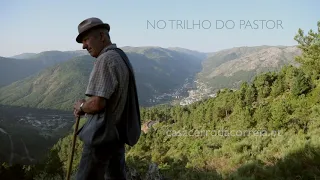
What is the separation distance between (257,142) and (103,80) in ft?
23.2

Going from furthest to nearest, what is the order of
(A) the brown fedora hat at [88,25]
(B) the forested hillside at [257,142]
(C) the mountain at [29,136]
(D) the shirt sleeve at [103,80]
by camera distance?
(C) the mountain at [29,136] → (B) the forested hillside at [257,142] → (A) the brown fedora hat at [88,25] → (D) the shirt sleeve at [103,80]

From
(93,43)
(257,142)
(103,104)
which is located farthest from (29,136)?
(103,104)

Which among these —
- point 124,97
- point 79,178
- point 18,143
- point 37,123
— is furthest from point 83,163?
point 37,123

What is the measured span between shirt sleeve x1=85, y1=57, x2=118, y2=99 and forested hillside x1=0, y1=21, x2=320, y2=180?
145 inches

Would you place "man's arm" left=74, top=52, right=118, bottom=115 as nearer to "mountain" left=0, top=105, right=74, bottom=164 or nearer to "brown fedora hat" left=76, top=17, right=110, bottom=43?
"brown fedora hat" left=76, top=17, right=110, bottom=43

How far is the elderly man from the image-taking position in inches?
118

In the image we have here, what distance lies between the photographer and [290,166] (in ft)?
18.0

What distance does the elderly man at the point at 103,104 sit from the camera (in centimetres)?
299

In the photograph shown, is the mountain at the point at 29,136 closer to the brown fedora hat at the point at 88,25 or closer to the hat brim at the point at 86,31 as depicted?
the hat brim at the point at 86,31

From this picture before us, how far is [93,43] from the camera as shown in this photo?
3.24m

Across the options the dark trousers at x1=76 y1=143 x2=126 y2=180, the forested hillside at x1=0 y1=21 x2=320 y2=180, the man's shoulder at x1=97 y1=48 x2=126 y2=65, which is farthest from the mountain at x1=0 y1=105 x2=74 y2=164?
the man's shoulder at x1=97 y1=48 x2=126 y2=65

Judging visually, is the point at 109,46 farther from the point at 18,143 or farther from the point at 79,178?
the point at 18,143

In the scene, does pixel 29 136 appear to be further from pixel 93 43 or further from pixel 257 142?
pixel 93 43

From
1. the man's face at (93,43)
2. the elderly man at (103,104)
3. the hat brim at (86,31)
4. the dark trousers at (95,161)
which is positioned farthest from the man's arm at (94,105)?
the hat brim at (86,31)
